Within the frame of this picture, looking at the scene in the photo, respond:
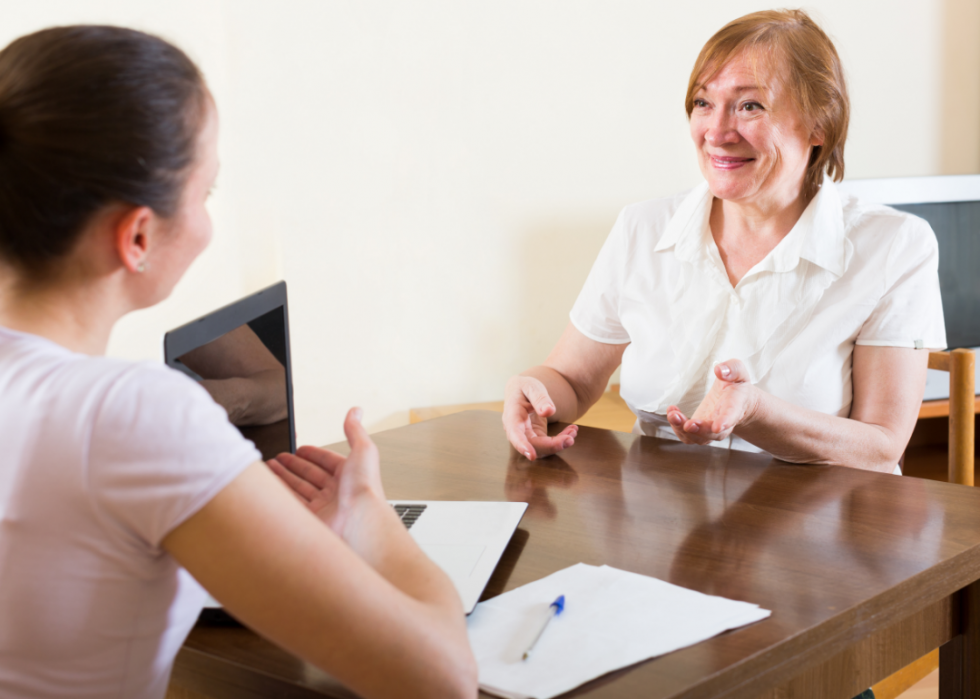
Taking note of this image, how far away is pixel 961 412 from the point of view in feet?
5.13

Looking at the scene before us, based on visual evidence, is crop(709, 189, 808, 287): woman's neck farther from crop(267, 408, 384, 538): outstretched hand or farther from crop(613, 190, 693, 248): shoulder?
crop(267, 408, 384, 538): outstretched hand

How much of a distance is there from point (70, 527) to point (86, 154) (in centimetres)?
24

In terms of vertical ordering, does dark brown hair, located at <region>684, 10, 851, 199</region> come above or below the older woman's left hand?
above

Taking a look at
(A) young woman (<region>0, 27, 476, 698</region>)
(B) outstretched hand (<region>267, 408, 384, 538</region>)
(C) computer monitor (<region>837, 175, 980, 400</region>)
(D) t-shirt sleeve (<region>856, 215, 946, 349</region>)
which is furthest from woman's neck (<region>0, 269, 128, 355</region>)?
(C) computer monitor (<region>837, 175, 980, 400</region>)

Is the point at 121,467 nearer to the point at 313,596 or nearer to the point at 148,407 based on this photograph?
the point at 148,407

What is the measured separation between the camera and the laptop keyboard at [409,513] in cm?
103

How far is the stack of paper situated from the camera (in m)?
0.68

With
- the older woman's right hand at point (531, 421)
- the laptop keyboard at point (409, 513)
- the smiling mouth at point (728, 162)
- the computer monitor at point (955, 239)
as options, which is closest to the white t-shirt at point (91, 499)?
the laptop keyboard at point (409, 513)

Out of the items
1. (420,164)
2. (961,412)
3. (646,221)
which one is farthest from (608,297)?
(420,164)

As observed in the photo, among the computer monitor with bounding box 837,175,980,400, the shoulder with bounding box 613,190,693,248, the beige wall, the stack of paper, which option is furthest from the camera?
the computer monitor with bounding box 837,175,980,400

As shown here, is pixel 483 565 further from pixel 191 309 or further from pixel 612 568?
pixel 191 309

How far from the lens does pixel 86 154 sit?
59 cm

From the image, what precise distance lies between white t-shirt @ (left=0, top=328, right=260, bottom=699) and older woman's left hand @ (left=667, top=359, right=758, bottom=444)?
735 mm

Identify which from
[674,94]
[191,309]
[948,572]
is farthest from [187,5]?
[948,572]
